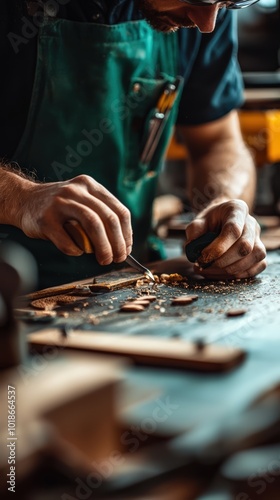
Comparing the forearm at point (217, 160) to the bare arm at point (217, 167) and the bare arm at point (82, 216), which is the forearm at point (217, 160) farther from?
the bare arm at point (82, 216)

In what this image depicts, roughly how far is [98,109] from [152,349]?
1053 mm

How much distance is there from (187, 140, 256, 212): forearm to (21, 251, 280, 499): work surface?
2.29 feet

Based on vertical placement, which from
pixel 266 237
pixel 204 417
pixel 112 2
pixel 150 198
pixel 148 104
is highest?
pixel 112 2

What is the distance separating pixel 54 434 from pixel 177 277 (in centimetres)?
44

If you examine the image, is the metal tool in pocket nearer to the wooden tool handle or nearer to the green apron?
the green apron

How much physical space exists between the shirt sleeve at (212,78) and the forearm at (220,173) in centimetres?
13

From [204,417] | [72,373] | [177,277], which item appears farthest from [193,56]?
[204,417]

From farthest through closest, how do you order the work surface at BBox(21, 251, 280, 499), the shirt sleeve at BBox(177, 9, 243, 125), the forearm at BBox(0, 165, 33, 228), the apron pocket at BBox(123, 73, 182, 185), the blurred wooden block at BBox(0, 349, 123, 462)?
the shirt sleeve at BBox(177, 9, 243, 125) < the apron pocket at BBox(123, 73, 182, 185) < the blurred wooden block at BBox(0, 349, 123, 462) < the forearm at BBox(0, 165, 33, 228) < the work surface at BBox(21, 251, 280, 499)

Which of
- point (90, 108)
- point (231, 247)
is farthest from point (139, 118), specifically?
point (231, 247)

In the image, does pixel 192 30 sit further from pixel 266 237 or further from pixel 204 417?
pixel 204 417

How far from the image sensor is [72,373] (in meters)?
1.77

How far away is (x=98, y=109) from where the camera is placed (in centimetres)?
201

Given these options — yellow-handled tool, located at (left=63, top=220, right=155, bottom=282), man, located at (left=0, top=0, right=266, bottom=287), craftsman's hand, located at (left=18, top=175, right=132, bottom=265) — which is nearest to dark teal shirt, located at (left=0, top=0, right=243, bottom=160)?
man, located at (left=0, top=0, right=266, bottom=287)

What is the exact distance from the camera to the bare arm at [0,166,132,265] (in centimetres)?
133
